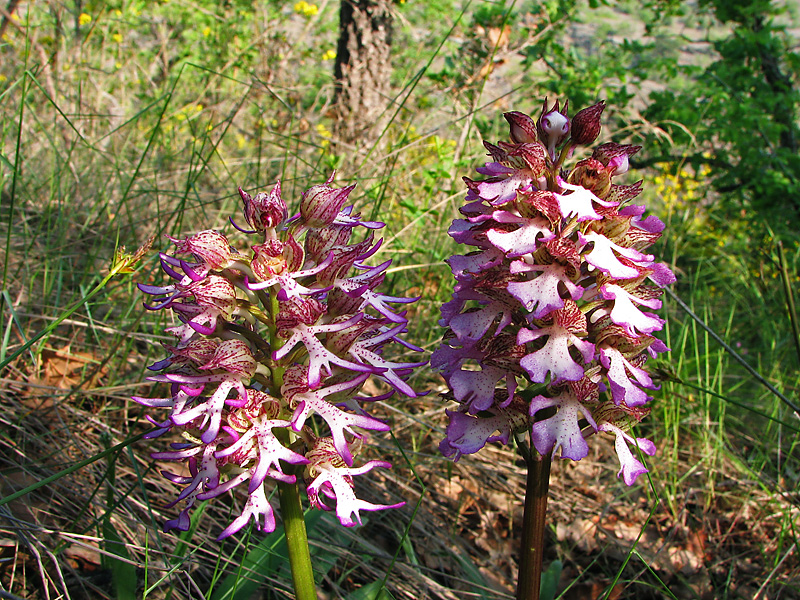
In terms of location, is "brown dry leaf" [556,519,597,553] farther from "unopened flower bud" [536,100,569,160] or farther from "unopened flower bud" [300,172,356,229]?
"unopened flower bud" [300,172,356,229]

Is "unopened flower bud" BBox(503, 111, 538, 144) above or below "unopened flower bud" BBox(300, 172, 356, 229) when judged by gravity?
above

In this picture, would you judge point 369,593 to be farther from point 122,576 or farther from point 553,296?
point 553,296

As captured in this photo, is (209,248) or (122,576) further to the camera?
(122,576)

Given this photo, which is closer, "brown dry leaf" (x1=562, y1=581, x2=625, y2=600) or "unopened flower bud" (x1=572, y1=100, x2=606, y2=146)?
"unopened flower bud" (x1=572, y1=100, x2=606, y2=146)

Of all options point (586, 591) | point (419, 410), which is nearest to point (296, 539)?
point (586, 591)

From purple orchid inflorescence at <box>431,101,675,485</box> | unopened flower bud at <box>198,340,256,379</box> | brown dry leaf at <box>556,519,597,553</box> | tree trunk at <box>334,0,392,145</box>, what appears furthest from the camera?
tree trunk at <box>334,0,392,145</box>

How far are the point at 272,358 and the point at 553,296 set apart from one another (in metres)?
0.51

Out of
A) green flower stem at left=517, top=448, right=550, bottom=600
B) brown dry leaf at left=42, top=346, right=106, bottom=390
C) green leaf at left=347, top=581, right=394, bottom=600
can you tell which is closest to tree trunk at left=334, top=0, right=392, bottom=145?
brown dry leaf at left=42, top=346, right=106, bottom=390

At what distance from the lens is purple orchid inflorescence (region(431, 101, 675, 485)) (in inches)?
48.3

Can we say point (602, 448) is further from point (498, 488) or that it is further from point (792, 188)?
point (792, 188)

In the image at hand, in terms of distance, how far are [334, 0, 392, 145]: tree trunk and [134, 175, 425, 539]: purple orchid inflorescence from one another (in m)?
3.87

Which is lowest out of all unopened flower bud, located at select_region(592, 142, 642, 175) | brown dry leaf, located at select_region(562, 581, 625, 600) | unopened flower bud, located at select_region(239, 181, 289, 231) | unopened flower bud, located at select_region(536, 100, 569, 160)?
brown dry leaf, located at select_region(562, 581, 625, 600)

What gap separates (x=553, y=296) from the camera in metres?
1.21

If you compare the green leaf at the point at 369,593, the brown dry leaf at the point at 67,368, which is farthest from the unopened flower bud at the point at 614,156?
the brown dry leaf at the point at 67,368
